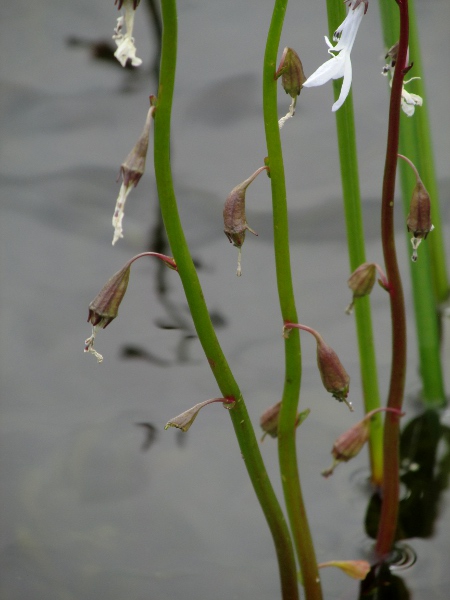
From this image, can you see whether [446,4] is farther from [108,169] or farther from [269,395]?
[269,395]

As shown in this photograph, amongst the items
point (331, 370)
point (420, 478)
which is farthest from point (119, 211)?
point (420, 478)

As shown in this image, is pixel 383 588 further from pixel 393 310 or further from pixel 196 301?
pixel 196 301

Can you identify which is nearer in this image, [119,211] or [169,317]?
[119,211]

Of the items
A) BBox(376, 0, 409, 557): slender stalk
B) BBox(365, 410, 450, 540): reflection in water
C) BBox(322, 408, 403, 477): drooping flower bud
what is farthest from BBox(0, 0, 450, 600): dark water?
BBox(322, 408, 403, 477): drooping flower bud

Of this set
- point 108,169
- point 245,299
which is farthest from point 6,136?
point 245,299

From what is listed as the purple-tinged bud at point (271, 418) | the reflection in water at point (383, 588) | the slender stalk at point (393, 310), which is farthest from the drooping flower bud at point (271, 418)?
the reflection in water at point (383, 588)

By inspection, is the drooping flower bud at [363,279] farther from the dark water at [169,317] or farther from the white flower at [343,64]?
the dark water at [169,317]
